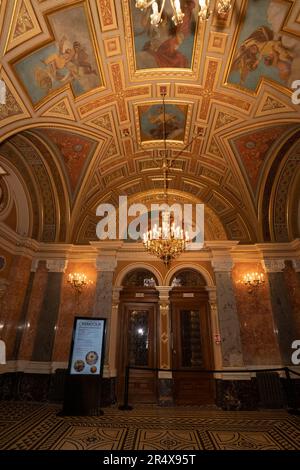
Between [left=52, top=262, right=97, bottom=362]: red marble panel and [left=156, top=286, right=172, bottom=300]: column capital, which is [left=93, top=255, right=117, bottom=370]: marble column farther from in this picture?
[left=156, top=286, right=172, bottom=300]: column capital

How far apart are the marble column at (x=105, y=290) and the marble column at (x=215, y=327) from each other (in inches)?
121

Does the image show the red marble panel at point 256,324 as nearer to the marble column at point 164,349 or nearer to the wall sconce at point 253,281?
the wall sconce at point 253,281

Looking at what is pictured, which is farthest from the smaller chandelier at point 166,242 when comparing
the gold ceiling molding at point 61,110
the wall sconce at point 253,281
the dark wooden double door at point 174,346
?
the gold ceiling molding at point 61,110

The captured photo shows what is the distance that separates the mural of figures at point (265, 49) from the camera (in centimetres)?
451

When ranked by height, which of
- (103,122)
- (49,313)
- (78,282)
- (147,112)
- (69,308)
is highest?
(147,112)

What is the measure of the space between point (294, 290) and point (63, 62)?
8.24 metres

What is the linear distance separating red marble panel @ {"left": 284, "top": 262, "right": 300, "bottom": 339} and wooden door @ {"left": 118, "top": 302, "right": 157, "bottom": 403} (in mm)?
4068

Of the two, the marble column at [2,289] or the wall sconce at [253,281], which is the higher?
the wall sconce at [253,281]

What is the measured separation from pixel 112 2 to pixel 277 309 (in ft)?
26.7

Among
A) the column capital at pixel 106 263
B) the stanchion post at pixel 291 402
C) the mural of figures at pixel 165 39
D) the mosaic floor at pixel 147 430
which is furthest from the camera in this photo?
the column capital at pixel 106 263

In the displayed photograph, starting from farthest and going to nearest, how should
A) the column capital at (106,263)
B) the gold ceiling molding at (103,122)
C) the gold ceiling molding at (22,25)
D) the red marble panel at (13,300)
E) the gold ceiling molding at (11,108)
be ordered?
the column capital at (106,263)
the red marble panel at (13,300)
the gold ceiling molding at (103,122)
the gold ceiling molding at (11,108)
the gold ceiling molding at (22,25)

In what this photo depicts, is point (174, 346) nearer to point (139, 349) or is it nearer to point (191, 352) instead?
point (191, 352)

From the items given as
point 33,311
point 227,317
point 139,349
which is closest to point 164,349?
point 139,349

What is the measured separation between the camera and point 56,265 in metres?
8.24
